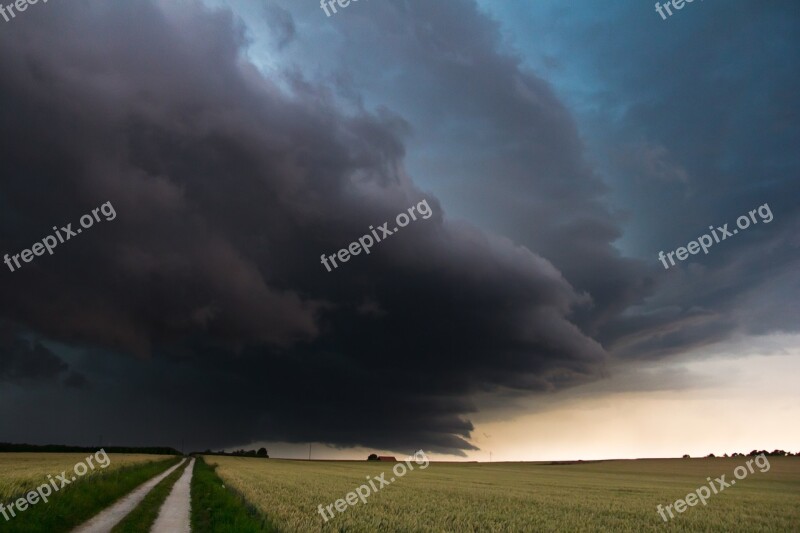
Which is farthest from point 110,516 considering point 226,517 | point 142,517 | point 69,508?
point 226,517

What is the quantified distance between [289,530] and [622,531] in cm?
1143

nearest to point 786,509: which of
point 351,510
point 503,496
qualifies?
point 503,496

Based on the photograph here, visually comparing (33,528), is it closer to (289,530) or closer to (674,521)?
(289,530)

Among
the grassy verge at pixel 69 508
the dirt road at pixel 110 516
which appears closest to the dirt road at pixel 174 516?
the dirt road at pixel 110 516

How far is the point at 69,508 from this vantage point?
19.8 metres

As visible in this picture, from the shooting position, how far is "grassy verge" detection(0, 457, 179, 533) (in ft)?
53.6

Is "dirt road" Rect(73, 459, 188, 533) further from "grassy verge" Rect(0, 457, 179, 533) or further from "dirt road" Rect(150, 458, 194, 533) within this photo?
"dirt road" Rect(150, 458, 194, 533)

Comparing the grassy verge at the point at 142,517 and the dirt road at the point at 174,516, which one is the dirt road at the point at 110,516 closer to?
the grassy verge at the point at 142,517

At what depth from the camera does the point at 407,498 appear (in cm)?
2792

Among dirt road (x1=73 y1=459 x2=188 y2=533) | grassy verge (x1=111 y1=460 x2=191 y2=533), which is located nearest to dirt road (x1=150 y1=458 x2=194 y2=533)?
grassy verge (x1=111 y1=460 x2=191 y2=533)

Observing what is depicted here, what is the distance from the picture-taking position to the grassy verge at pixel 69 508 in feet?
53.6

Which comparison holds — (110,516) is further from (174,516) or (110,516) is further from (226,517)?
(226,517)

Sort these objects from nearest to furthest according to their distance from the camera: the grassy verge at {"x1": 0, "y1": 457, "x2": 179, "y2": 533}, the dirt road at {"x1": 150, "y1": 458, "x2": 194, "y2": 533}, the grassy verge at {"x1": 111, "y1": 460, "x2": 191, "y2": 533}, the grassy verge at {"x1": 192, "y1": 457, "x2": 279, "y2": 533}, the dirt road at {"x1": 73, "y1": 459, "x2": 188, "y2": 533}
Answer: the grassy verge at {"x1": 0, "y1": 457, "x2": 179, "y2": 533} < the grassy verge at {"x1": 192, "y1": 457, "x2": 279, "y2": 533} < the dirt road at {"x1": 73, "y1": 459, "x2": 188, "y2": 533} < the grassy verge at {"x1": 111, "y1": 460, "x2": 191, "y2": 533} < the dirt road at {"x1": 150, "y1": 458, "x2": 194, "y2": 533}

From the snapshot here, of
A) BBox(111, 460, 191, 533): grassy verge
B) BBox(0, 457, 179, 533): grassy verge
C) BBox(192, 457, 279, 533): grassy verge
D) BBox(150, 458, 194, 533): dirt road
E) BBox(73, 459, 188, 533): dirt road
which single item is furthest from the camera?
BBox(150, 458, 194, 533): dirt road
